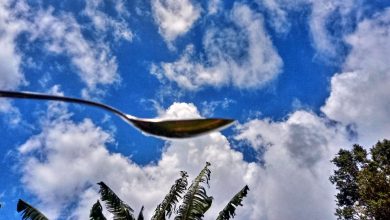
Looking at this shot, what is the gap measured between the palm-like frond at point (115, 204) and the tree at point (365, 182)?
10.4m

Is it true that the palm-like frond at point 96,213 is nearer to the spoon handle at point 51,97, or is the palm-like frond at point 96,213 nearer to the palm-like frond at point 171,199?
the palm-like frond at point 171,199

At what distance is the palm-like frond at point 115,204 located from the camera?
351 inches

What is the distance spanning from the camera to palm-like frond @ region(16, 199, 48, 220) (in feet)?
25.9

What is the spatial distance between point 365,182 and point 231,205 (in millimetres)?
8392

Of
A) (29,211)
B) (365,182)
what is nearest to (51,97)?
(29,211)

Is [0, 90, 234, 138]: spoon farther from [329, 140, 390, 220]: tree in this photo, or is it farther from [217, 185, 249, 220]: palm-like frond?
[329, 140, 390, 220]: tree

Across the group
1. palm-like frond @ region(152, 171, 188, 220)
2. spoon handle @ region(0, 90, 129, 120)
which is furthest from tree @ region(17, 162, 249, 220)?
spoon handle @ region(0, 90, 129, 120)

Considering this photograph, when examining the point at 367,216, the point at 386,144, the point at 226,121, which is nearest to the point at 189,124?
the point at 226,121

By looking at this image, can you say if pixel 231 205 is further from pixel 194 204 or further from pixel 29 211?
pixel 29 211

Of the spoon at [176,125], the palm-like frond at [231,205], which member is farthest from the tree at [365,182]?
the spoon at [176,125]

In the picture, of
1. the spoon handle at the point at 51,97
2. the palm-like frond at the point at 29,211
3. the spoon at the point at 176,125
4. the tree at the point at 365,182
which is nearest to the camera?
the spoon at the point at 176,125

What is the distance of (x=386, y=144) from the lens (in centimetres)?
1991

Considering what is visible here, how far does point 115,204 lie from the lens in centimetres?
898

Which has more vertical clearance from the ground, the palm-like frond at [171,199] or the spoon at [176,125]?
the palm-like frond at [171,199]
